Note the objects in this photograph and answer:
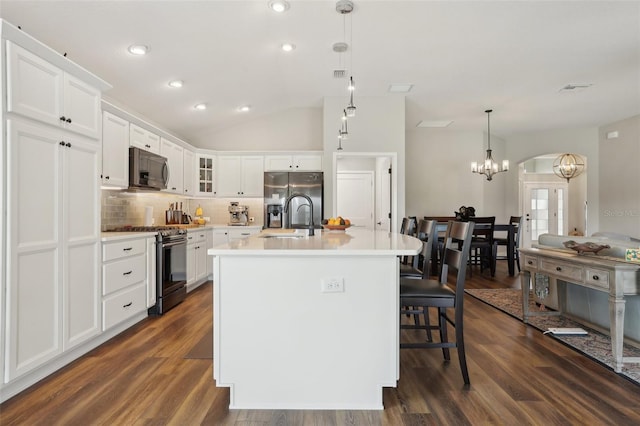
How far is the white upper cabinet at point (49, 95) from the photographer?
6.86 ft

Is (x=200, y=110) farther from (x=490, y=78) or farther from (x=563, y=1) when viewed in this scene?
(x=563, y=1)

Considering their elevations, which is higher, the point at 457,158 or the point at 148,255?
the point at 457,158

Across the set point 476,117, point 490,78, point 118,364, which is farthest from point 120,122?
point 476,117

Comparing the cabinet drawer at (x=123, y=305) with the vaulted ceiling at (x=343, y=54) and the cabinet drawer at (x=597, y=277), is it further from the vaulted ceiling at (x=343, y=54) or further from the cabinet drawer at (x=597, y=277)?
the cabinet drawer at (x=597, y=277)

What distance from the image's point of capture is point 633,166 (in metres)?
6.86

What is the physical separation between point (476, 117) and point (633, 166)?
3.10 m

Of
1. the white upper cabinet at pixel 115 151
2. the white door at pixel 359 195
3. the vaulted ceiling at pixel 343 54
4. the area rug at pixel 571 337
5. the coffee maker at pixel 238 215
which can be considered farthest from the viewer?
the white door at pixel 359 195

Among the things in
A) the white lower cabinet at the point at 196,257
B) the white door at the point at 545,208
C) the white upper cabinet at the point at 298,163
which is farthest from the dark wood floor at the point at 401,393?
the white door at the point at 545,208

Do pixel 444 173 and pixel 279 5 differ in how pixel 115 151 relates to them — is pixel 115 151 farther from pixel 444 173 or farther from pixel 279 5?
pixel 444 173

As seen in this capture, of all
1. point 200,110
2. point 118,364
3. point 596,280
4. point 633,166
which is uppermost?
point 200,110

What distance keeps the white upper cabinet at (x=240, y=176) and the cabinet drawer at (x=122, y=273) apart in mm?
2777

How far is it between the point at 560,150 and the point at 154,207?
813 centimetres

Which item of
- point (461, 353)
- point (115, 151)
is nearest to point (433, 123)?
point (115, 151)

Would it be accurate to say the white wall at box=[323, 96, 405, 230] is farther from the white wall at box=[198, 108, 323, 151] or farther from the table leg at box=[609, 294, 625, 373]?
the table leg at box=[609, 294, 625, 373]
